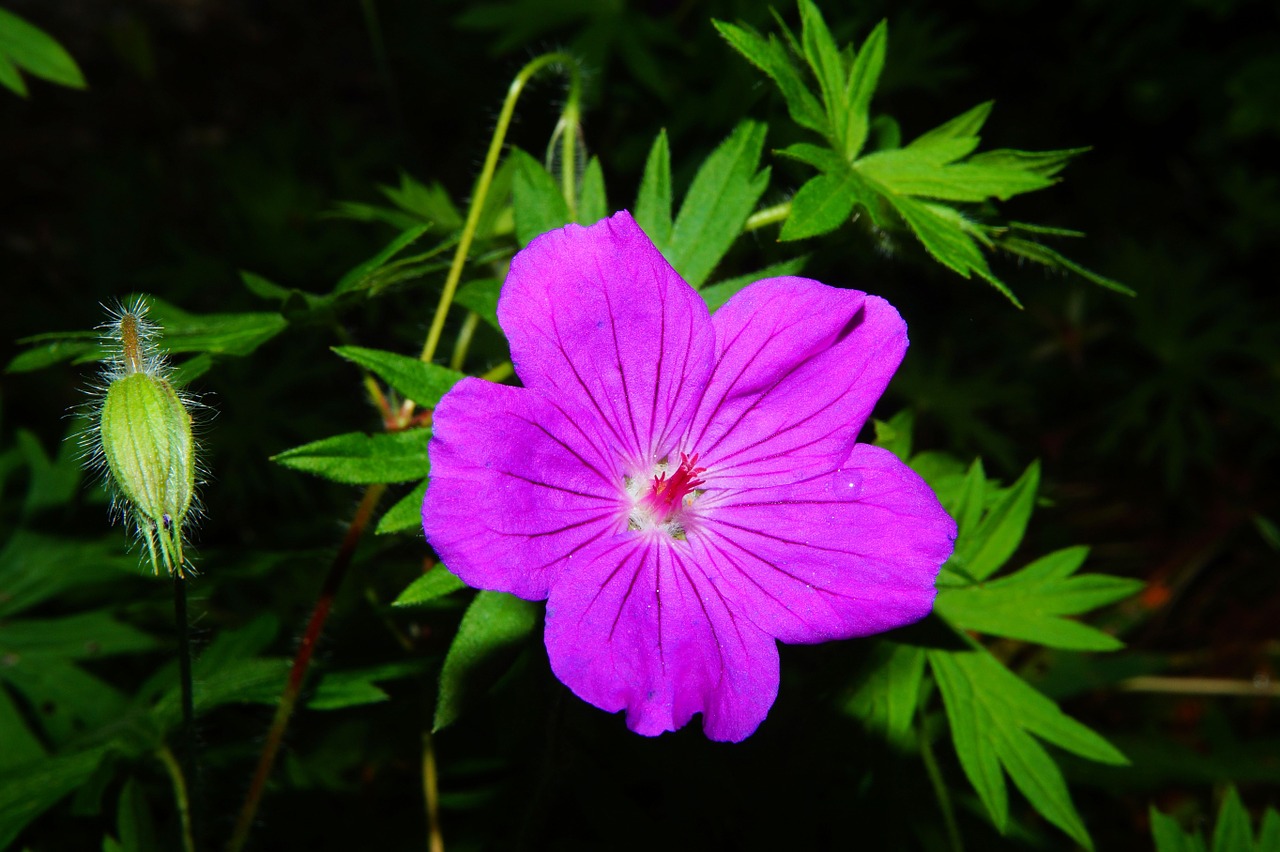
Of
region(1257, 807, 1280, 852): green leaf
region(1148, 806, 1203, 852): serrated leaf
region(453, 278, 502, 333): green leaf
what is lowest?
region(1257, 807, 1280, 852): green leaf

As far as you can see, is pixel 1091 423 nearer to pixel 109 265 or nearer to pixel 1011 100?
pixel 1011 100

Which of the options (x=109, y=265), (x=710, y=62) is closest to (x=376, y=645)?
(x=710, y=62)

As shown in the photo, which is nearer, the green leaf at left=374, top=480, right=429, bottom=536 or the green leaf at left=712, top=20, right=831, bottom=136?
the green leaf at left=374, top=480, right=429, bottom=536

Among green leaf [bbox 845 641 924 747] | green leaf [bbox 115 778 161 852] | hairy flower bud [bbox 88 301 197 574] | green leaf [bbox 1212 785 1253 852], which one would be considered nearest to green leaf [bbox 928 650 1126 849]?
green leaf [bbox 845 641 924 747]

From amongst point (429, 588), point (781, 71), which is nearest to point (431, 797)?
point (429, 588)

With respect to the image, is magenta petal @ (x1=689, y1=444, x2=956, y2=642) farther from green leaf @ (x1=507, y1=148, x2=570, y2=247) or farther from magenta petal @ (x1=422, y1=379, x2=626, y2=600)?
green leaf @ (x1=507, y1=148, x2=570, y2=247)

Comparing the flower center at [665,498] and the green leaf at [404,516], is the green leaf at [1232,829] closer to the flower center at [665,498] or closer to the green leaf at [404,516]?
the flower center at [665,498]

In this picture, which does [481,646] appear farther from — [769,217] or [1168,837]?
[1168,837]
